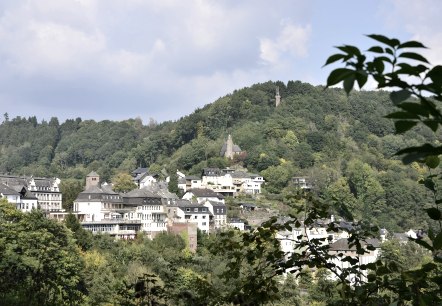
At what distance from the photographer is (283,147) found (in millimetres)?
100625

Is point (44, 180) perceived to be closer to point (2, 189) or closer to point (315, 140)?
point (2, 189)

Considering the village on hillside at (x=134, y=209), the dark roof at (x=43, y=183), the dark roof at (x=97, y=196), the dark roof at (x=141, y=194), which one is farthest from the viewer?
the dark roof at (x=43, y=183)

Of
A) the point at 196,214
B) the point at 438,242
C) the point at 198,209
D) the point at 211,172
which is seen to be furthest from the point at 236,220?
Answer: the point at 438,242

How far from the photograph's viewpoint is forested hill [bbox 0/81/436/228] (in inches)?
3681

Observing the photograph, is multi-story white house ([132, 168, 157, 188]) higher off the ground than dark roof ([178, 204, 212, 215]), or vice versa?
multi-story white house ([132, 168, 157, 188])

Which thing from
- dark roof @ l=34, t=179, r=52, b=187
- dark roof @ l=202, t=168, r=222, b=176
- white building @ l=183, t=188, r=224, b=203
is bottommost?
white building @ l=183, t=188, r=224, b=203

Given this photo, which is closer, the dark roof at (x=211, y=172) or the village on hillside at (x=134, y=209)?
the village on hillside at (x=134, y=209)

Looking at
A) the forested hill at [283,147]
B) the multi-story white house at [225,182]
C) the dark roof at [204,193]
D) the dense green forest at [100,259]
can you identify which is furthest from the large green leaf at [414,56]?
the multi-story white house at [225,182]

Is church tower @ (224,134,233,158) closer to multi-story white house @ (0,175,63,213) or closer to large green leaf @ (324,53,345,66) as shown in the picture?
multi-story white house @ (0,175,63,213)

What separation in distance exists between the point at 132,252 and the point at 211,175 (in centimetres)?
3915

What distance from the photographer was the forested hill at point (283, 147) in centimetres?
9350

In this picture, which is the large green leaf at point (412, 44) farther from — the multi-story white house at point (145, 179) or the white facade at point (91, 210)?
the multi-story white house at point (145, 179)

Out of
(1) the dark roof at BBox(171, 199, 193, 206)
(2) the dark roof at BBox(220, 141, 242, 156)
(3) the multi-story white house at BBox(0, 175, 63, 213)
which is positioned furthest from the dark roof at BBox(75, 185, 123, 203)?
(2) the dark roof at BBox(220, 141, 242, 156)

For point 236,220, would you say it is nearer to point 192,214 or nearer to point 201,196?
point 192,214
